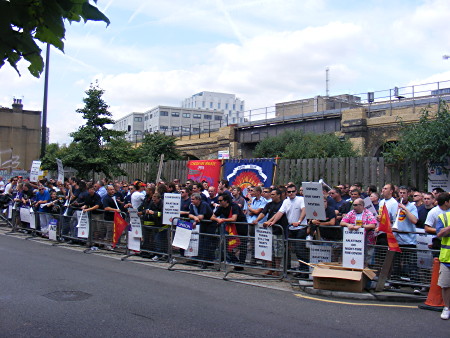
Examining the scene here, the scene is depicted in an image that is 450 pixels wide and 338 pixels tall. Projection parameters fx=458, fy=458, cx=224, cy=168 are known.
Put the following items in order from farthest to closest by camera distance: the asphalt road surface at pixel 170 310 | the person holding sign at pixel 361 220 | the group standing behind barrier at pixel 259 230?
the group standing behind barrier at pixel 259 230, the person holding sign at pixel 361 220, the asphalt road surface at pixel 170 310

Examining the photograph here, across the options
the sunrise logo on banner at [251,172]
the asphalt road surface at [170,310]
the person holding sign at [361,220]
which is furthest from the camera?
the sunrise logo on banner at [251,172]

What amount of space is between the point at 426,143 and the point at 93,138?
14215 millimetres

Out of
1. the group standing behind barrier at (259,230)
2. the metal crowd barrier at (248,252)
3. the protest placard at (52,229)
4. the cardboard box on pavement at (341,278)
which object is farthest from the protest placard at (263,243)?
the protest placard at (52,229)

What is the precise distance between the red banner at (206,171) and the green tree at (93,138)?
158 inches

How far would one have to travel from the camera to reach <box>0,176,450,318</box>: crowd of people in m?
8.89

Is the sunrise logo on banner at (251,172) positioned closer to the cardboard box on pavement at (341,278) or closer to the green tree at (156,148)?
the cardboard box on pavement at (341,278)

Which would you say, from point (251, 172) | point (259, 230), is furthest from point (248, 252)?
point (251, 172)

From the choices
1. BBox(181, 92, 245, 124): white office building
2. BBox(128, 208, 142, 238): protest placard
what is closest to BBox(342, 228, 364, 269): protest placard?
BBox(128, 208, 142, 238): protest placard

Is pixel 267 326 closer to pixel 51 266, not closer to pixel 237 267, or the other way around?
pixel 237 267

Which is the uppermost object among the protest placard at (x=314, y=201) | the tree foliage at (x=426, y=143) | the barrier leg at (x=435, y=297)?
the tree foliage at (x=426, y=143)

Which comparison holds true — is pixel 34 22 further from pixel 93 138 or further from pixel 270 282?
pixel 93 138

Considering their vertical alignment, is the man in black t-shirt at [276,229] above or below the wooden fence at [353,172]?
below

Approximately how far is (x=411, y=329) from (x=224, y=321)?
2.53m

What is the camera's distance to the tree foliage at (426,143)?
43.1ft
